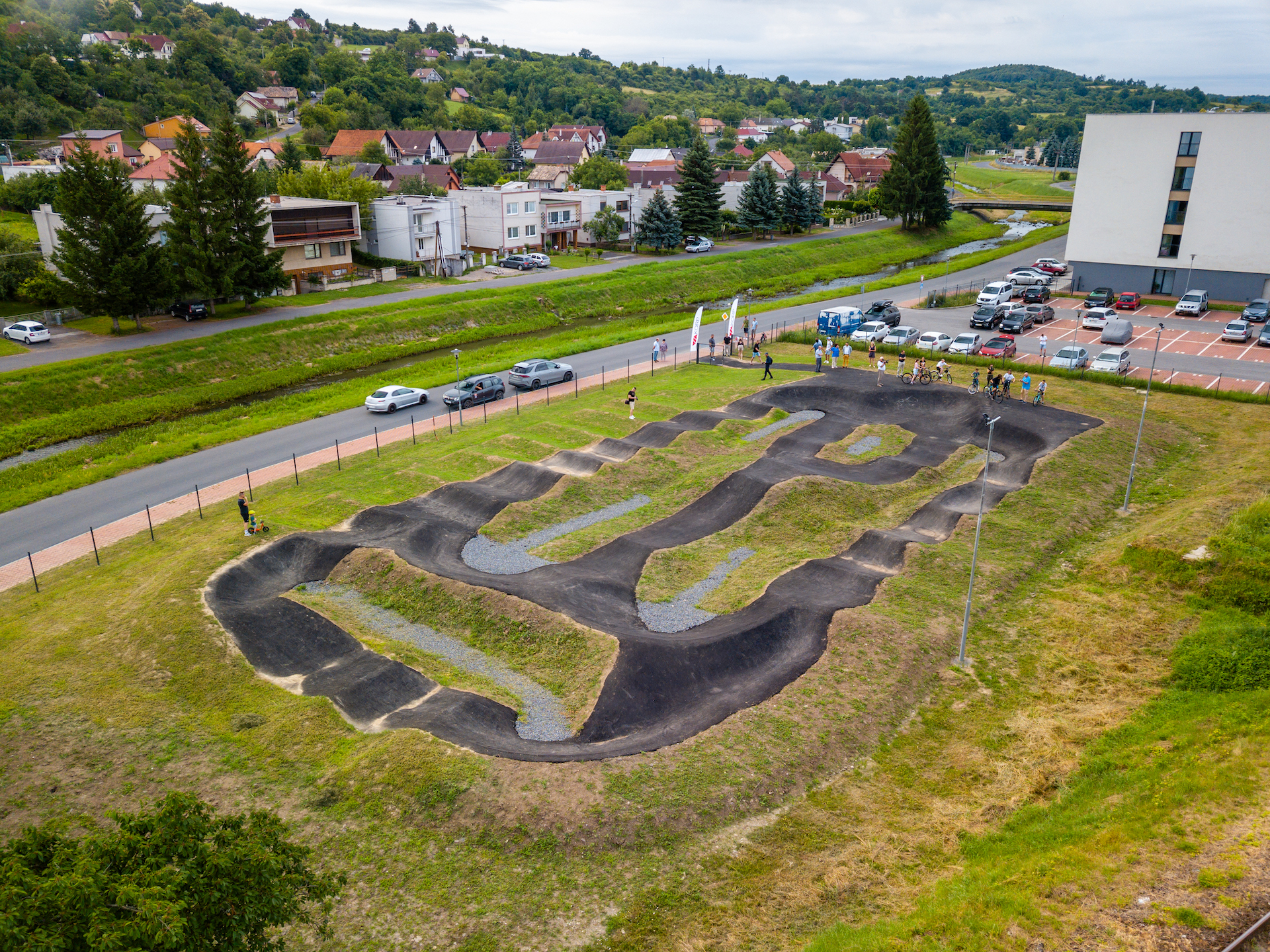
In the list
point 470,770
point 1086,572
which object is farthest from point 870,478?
point 470,770

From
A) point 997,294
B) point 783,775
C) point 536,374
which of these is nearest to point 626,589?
point 783,775

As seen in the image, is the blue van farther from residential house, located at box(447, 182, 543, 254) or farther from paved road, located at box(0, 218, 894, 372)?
residential house, located at box(447, 182, 543, 254)

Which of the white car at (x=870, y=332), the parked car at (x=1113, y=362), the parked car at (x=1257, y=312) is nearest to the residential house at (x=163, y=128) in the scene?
the white car at (x=870, y=332)

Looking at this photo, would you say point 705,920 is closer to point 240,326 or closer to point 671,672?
point 671,672

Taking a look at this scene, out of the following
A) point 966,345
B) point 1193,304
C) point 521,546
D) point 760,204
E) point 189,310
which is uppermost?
point 760,204

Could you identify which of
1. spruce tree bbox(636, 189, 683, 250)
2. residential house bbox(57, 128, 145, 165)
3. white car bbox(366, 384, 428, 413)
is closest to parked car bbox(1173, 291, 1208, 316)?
spruce tree bbox(636, 189, 683, 250)

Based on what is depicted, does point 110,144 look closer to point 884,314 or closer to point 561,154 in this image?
point 561,154
